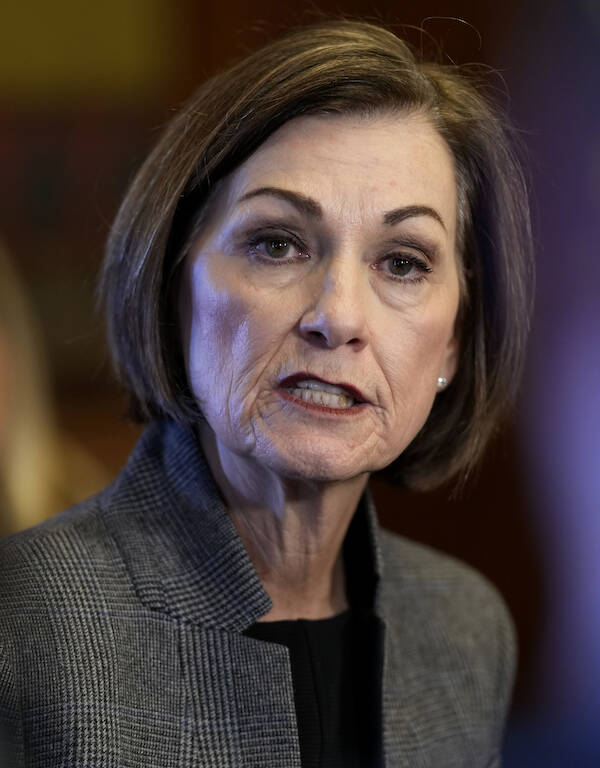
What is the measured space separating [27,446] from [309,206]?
1.19m

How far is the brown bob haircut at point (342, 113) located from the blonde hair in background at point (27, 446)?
587mm

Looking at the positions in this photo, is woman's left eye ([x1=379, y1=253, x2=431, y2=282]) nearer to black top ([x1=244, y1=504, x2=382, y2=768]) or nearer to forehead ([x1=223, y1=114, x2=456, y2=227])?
forehead ([x1=223, y1=114, x2=456, y2=227])

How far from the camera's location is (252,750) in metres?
1.13

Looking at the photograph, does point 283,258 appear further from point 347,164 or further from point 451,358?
point 451,358

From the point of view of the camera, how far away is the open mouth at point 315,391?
113cm

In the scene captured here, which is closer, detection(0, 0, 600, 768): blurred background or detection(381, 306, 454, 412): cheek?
detection(381, 306, 454, 412): cheek

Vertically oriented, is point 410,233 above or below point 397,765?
above

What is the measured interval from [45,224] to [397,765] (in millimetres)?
2372

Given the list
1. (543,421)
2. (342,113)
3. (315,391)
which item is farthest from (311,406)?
(543,421)

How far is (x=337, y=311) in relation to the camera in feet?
3.63

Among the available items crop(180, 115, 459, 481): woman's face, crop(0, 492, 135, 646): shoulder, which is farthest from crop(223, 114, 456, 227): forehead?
crop(0, 492, 135, 646): shoulder

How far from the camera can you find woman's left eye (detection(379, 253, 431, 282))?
1.20 metres

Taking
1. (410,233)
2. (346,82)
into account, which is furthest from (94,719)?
(346,82)

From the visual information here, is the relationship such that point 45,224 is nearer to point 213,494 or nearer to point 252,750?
point 213,494
